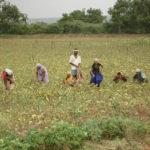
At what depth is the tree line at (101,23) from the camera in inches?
1684

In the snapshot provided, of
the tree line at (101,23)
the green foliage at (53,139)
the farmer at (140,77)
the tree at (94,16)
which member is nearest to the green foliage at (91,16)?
the tree at (94,16)

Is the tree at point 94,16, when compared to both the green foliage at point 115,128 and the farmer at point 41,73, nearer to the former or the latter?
the farmer at point 41,73

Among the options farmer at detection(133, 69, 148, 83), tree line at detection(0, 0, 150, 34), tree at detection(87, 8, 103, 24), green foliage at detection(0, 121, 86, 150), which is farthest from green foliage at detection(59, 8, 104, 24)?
green foliage at detection(0, 121, 86, 150)

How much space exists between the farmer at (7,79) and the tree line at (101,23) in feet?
117

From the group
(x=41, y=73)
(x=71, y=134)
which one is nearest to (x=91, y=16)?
(x=41, y=73)

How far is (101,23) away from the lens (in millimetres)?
49719

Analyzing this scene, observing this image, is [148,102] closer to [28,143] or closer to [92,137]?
[92,137]

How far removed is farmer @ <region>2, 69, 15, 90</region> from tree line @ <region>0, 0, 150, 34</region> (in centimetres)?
3559

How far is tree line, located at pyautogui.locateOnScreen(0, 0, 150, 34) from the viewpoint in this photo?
42.8 meters

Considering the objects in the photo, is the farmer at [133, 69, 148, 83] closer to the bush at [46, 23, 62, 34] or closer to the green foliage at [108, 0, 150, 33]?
the green foliage at [108, 0, 150, 33]

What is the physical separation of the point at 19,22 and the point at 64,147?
5126 cm

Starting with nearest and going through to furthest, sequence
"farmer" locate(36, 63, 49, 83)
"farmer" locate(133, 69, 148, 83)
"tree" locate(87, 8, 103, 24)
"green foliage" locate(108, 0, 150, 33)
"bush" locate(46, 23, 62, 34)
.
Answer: "farmer" locate(133, 69, 148, 83) < "farmer" locate(36, 63, 49, 83) < "green foliage" locate(108, 0, 150, 33) < "bush" locate(46, 23, 62, 34) < "tree" locate(87, 8, 103, 24)

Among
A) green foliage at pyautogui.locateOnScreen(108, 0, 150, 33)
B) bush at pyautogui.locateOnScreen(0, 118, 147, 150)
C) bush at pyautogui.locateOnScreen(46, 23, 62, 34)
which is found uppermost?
green foliage at pyautogui.locateOnScreen(108, 0, 150, 33)

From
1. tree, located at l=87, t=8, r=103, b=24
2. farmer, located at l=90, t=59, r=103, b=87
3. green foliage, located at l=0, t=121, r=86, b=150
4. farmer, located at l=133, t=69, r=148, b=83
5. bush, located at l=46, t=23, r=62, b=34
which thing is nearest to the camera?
green foliage, located at l=0, t=121, r=86, b=150
